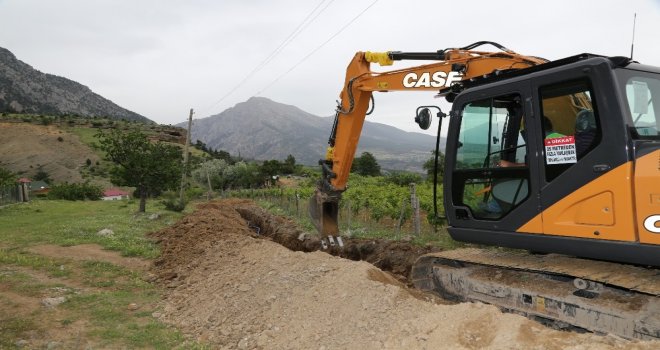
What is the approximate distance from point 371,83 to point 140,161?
19.7m

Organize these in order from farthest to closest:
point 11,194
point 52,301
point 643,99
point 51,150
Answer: point 51,150 → point 11,194 → point 52,301 → point 643,99

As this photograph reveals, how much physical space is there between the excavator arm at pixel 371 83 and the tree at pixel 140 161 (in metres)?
17.6

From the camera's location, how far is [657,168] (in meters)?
4.15

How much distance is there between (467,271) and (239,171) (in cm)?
5684

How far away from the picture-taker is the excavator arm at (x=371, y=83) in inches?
270

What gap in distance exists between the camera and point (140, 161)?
25.0 m

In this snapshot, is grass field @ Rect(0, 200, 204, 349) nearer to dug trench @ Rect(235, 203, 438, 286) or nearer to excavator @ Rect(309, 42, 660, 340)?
excavator @ Rect(309, 42, 660, 340)

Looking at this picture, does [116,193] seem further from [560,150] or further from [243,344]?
[560,150]

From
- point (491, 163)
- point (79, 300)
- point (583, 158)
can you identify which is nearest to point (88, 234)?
point (79, 300)

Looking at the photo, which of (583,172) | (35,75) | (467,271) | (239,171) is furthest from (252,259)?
(35,75)

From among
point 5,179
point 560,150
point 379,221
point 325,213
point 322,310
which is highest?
point 560,150

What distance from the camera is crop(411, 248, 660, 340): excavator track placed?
4.35m

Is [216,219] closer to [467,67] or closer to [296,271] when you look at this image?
[296,271]

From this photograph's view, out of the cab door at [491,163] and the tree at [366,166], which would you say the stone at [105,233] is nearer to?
the cab door at [491,163]
